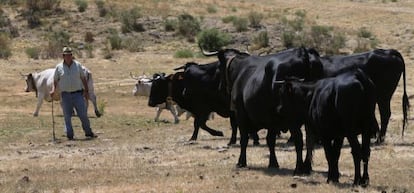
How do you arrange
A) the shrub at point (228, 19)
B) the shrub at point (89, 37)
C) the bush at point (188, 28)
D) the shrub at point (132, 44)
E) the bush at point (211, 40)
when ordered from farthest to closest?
the shrub at point (228, 19) → the bush at point (188, 28) → the shrub at point (89, 37) → the bush at point (211, 40) → the shrub at point (132, 44)

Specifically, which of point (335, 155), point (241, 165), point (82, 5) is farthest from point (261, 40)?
point (335, 155)

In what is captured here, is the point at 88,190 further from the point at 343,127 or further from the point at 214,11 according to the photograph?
the point at 214,11

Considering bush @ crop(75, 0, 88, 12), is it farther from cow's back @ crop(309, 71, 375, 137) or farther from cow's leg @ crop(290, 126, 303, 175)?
cow's back @ crop(309, 71, 375, 137)

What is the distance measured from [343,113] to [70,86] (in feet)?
33.2

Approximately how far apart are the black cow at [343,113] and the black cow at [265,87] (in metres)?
1.04

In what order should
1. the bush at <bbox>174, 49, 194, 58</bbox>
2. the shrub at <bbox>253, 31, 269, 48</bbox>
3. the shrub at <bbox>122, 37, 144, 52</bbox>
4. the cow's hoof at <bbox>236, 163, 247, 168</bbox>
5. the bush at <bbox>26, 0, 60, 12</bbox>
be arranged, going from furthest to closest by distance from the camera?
1. the bush at <bbox>26, 0, 60, 12</bbox>
2. the shrub at <bbox>253, 31, 269, 48</bbox>
3. the shrub at <bbox>122, 37, 144, 52</bbox>
4. the bush at <bbox>174, 49, 194, 58</bbox>
5. the cow's hoof at <bbox>236, 163, 247, 168</bbox>

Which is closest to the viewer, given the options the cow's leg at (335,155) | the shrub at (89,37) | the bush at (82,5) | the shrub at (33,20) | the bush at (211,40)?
the cow's leg at (335,155)

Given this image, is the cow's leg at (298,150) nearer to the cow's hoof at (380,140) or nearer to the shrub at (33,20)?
the cow's hoof at (380,140)

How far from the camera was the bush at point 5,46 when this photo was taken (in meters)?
43.0

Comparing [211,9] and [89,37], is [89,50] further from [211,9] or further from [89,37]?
[211,9]

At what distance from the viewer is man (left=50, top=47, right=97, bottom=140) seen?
20219 mm

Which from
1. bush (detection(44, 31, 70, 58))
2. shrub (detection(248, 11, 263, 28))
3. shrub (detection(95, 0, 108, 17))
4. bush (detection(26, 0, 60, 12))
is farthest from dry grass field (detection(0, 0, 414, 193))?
bush (detection(26, 0, 60, 12))

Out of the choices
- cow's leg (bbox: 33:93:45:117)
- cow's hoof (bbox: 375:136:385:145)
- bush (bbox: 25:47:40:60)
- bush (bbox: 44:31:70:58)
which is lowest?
bush (bbox: 44:31:70:58)

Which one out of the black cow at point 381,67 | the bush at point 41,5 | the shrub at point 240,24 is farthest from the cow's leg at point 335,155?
the bush at point 41,5
